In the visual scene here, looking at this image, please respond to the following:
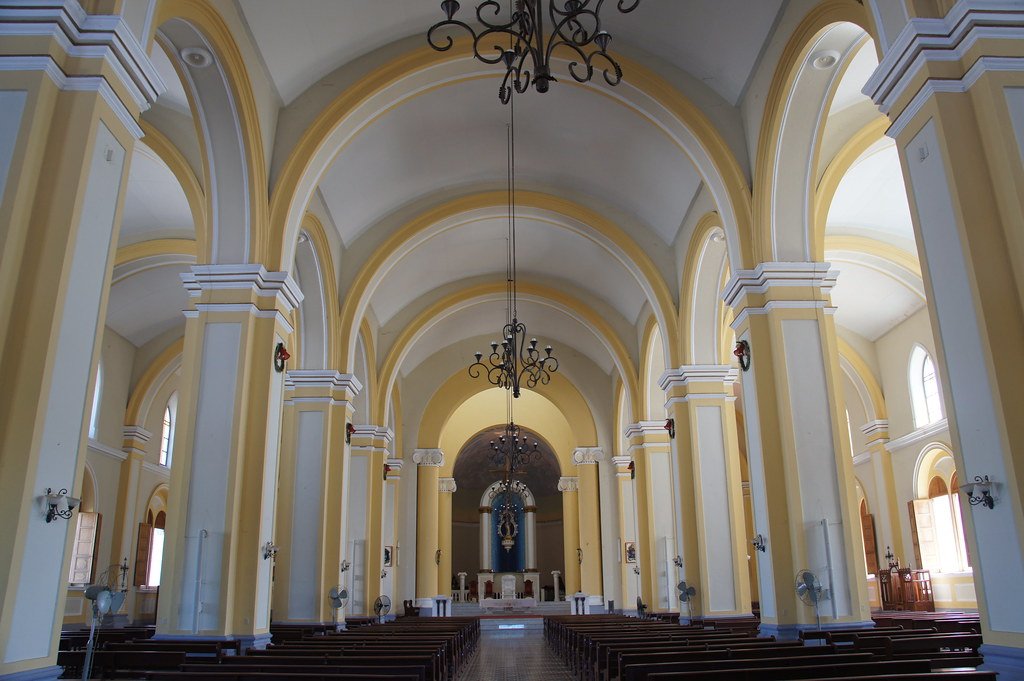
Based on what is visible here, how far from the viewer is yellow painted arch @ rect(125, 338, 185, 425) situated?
16.9 metres

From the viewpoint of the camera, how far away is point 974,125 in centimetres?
512

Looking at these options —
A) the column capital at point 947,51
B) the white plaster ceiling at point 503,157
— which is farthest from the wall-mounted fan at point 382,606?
the column capital at point 947,51

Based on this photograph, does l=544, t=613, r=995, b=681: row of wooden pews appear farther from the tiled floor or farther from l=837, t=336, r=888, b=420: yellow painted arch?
l=837, t=336, r=888, b=420: yellow painted arch

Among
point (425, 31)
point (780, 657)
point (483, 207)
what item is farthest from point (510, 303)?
point (780, 657)

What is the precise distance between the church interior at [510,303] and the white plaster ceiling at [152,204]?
0.26 ft

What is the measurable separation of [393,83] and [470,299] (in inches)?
350

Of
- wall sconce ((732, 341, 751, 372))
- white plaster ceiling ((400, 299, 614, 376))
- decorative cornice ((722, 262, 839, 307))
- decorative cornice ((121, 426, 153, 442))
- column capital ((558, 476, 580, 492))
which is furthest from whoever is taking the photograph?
column capital ((558, 476, 580, 492))

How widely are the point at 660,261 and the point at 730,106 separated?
165 inches

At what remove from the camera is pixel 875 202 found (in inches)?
509

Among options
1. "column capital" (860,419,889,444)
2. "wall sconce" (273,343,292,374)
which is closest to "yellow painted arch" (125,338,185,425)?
"wall sconce" (273,343,292,374)

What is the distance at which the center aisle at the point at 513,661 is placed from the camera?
10.2m

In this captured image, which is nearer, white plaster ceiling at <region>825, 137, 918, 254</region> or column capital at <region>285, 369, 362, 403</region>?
white plaster ceiling at <region>825, 137, 918, 254</region>

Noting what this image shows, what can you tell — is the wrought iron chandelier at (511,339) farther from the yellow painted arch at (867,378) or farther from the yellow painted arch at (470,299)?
the yellow painted arch at (867,378)

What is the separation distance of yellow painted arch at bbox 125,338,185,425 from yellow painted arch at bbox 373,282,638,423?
174 inches
